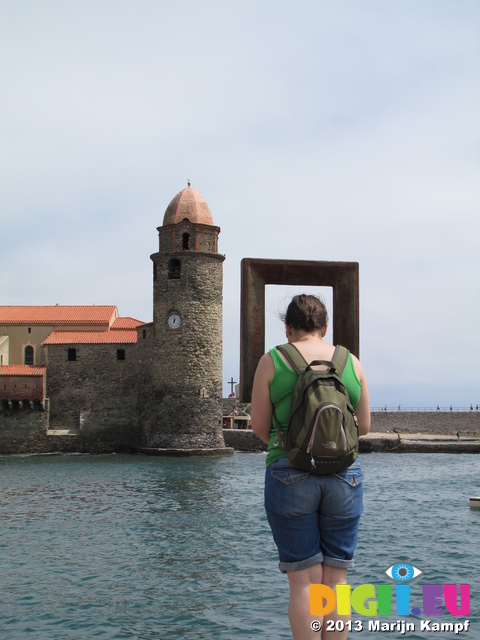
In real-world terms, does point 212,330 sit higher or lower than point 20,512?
higher

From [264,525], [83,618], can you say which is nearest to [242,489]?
[264,525]

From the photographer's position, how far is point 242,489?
20828 mm

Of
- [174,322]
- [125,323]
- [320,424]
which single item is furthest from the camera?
[125,323]

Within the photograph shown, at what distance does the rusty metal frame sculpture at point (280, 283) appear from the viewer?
317 centimetres

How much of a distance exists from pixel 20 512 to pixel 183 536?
4.59 m

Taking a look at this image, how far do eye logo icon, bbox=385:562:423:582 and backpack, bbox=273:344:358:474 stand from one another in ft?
27.1

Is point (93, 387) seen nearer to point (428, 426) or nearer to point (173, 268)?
point (173, 268)

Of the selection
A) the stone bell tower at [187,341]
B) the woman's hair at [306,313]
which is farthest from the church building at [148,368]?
the woman's hair at [306,313]

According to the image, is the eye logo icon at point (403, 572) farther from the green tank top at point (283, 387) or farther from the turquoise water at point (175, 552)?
the green tank top at point (283, 387)

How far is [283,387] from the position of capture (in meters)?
2.80

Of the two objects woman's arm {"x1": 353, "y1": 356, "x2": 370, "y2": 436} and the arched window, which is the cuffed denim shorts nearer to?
woman's arm {"x1": 353, "y1": 356, "x2": 370, "y2": 436}

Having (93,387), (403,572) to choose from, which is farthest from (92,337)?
(403,572)

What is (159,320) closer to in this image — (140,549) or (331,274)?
(140,549)

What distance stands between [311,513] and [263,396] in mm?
470
